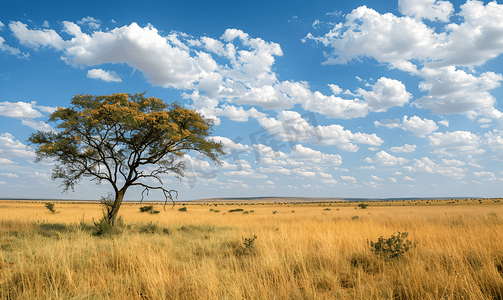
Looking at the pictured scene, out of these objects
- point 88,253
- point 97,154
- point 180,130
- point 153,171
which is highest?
point 180,130

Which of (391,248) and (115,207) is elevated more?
(115,207)

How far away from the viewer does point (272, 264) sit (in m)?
6.60

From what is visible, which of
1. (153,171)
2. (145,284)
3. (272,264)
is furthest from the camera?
(153,171)

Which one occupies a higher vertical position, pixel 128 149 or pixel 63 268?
pixel 128 149

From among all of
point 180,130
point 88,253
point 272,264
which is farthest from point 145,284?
point 180,130

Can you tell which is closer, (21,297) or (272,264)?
(21,297)

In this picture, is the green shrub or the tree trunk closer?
the green shrub

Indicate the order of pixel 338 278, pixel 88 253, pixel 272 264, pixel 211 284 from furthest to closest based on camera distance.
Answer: pixel 88 253 < pixel 272 264 < pixel 338 278 < pixel 211 284

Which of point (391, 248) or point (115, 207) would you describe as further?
point (115, 207)

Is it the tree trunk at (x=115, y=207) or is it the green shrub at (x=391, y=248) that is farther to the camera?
the tree trunk at (x=115, y=207)

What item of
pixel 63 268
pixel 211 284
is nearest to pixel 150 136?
pixel 63 268

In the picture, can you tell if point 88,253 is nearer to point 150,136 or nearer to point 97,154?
point 150,136

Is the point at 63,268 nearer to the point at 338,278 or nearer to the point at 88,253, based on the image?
the point at 88,253

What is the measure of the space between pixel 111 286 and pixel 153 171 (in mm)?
12562
